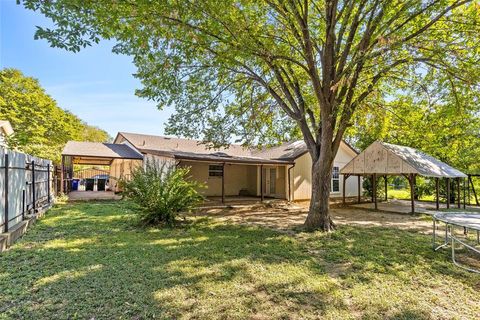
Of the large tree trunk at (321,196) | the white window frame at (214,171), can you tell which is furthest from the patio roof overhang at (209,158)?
the large tree trunk at (321,196)

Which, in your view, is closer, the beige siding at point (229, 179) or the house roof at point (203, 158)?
the house roof at point (203, 158)

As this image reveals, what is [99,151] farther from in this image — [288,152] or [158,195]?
[288,152]

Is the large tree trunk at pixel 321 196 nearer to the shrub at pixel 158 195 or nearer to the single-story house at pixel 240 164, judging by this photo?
the shrub at pixel 158 195

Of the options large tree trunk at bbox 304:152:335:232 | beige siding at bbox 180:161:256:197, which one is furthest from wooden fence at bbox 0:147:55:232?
beige siding at bbox 180:161:256:197

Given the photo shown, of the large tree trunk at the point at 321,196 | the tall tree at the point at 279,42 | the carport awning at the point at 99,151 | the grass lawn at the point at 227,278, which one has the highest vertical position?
the tall tree at the point at 279,42

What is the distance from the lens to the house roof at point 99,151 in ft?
52.0

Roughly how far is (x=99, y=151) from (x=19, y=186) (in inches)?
418

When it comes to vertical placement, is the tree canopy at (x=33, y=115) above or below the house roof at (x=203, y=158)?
above

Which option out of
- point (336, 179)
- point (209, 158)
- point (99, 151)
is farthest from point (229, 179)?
point (99, 151)

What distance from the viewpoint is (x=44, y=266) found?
4.76 metres

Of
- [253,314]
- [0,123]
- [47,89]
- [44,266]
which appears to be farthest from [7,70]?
[253,314]

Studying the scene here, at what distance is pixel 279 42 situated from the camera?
9008 millimetres

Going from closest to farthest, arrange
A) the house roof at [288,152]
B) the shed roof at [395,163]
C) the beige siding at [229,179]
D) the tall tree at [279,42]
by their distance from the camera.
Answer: the tall tree at [279,42]
the shed roof at [395,163]
the house roof at [288,152]
the beige siding at [229,179]

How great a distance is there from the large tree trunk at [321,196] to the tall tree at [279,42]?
0.10 ft
